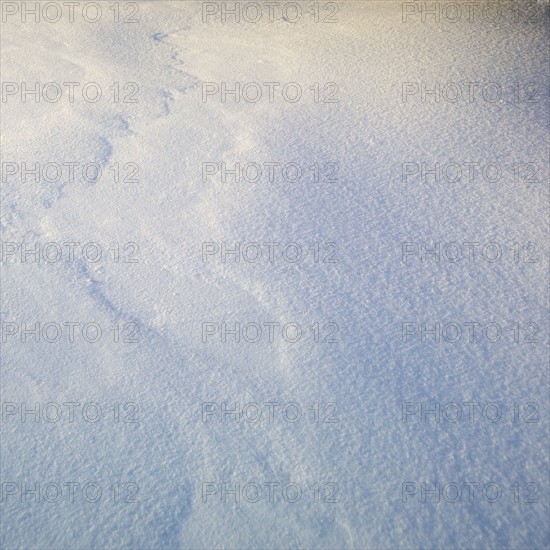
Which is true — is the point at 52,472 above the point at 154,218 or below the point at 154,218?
below

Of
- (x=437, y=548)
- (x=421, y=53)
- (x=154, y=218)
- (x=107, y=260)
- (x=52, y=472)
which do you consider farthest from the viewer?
(x=421, y=53)

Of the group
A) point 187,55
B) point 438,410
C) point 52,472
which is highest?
point 187,55

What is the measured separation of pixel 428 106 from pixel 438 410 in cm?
115

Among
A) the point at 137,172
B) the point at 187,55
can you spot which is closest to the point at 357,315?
the point at 137,172

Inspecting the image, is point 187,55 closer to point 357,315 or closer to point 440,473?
point 357,315

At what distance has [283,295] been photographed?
1493 mm

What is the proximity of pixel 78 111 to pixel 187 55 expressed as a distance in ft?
1.73

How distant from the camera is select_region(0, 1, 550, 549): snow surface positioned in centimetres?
111

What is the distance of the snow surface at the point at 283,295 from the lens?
3.63 feet

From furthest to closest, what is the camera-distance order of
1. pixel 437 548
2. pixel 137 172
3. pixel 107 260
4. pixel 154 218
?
pixel 137 172 → pixel 154 218 → pixel 107 260 → pixel 437 548

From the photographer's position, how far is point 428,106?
2033 mm

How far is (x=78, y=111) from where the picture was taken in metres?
2.11

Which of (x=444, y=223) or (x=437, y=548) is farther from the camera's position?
(x=444, y=223)

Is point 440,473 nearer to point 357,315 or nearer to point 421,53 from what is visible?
point 357,315
